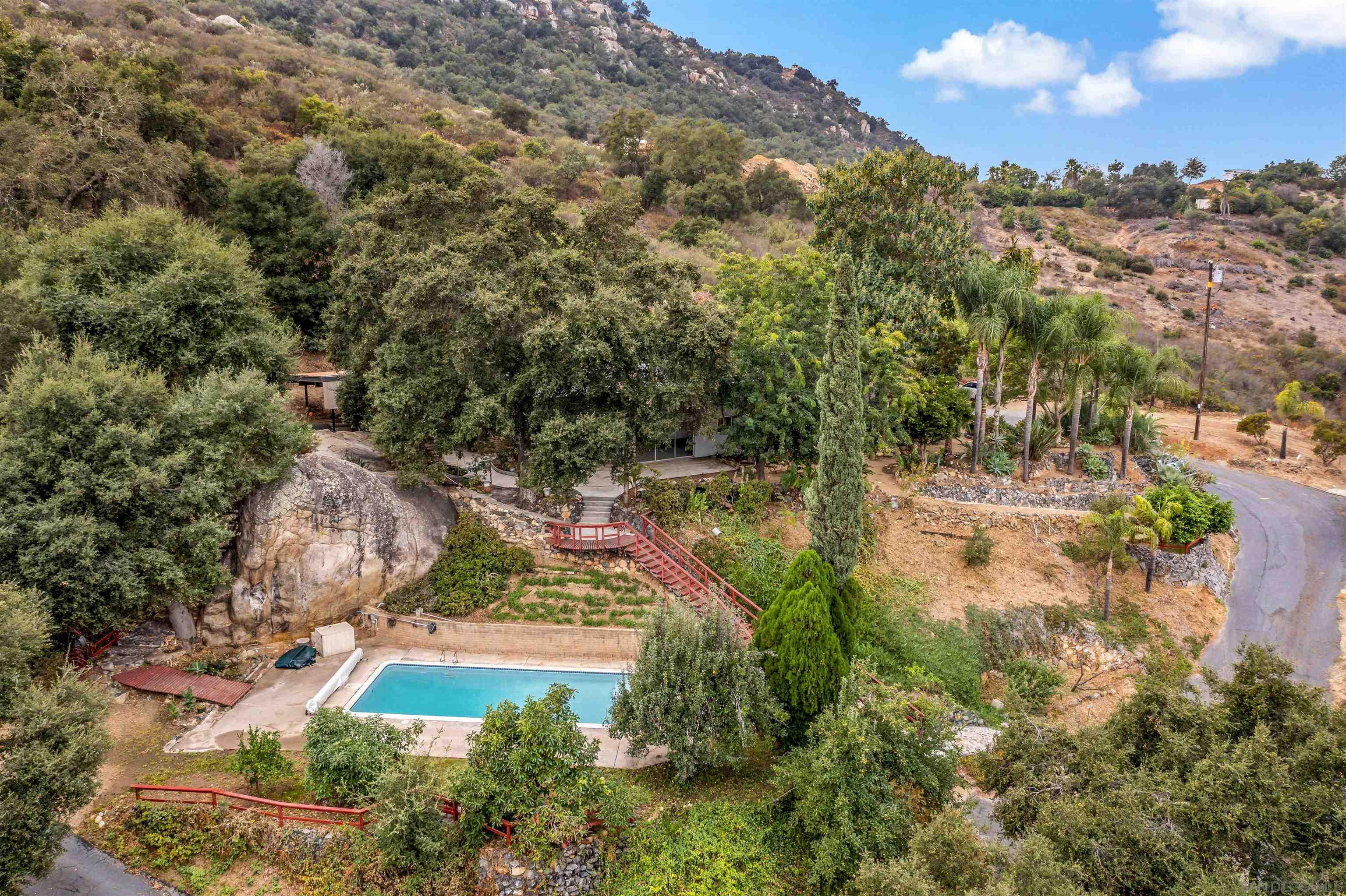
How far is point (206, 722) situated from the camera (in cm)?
1380

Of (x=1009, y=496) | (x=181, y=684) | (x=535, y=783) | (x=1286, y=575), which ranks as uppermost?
(x=1009, y=496)

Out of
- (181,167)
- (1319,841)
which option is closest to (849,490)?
(1319,841)

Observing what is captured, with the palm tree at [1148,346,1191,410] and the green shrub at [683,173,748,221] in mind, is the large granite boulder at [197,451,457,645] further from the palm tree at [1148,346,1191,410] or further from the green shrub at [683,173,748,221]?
the green shrub at [683,173,748,221]

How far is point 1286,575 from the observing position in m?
22.4

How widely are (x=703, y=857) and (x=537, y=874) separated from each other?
2535 mm

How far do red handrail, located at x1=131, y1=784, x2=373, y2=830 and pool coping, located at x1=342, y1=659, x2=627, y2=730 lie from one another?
2677 millimetres

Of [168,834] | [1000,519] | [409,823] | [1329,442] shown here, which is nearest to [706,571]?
[409,823]

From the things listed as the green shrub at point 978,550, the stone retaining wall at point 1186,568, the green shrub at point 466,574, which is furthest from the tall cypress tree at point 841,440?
the stone retaining wall at point 1186,568

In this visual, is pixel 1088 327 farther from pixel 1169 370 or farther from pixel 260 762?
pixel 260 762

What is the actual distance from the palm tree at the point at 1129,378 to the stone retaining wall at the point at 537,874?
71.0ft

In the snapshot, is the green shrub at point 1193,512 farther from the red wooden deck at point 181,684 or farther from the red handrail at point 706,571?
the red wooden deck at point 181,684

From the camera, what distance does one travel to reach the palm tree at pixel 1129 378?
23281 mm

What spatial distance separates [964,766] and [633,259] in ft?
52.1

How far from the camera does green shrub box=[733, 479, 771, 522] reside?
2030cm
